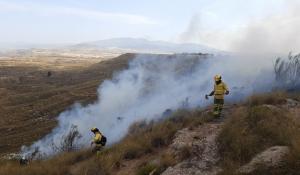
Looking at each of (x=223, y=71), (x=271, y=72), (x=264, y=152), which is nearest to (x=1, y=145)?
(x=223, y=71)

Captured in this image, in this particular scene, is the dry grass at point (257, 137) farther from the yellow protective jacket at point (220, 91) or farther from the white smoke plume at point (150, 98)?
the white smoke plume at point (150, 98)

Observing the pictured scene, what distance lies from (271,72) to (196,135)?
12.5 metres

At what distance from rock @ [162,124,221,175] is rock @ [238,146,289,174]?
89cm

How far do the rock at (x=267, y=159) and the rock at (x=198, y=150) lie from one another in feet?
2.92

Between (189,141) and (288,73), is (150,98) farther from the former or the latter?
(189,141)

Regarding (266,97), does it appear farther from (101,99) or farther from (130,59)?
(130,59)

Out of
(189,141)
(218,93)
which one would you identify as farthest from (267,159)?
(218,93)

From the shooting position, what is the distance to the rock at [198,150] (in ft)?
33.5

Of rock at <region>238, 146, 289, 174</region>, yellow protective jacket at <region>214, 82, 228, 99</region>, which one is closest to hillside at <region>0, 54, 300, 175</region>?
rock at <region>238, 146, 289, 174</region>

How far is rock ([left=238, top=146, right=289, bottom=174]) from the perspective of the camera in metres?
8.67

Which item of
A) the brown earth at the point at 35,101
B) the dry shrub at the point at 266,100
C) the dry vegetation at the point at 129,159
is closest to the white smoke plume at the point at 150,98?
the brown earth at the point at 35,101

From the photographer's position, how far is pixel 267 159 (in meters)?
8.98

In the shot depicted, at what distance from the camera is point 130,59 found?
60.1m

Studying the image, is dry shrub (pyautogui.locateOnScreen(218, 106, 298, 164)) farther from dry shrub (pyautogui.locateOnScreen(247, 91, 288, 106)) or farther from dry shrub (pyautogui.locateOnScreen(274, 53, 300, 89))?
dry shrub (pyautogui.locateOnScreen(274, 53, 300, 89))
